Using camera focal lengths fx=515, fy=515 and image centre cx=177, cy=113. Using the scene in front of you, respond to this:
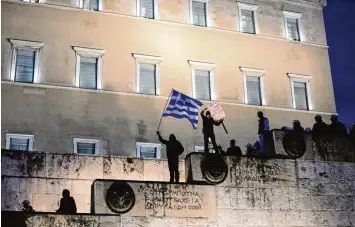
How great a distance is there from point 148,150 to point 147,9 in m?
7.58

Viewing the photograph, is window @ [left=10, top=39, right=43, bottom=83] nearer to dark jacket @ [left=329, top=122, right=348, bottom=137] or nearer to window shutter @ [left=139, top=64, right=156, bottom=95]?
window shutter @ [left=139, top=64, right=156, bottom=95]

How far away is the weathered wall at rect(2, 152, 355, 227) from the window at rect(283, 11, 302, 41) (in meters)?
15.6

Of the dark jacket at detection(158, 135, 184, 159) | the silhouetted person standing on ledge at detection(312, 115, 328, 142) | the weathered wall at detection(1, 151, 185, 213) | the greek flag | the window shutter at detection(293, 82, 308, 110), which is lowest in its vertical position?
the weathered wall at detection(1, 151, 185, 213)

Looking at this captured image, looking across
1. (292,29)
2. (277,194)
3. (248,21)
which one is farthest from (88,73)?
(277,194)

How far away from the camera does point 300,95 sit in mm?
28875

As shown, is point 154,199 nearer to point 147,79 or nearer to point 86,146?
point 86,146

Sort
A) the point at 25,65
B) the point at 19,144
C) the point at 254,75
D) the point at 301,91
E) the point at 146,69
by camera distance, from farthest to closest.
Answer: the point at 301,91
the point at 254,75
the point at 146,69
the point at 25,65
the point at 19,144

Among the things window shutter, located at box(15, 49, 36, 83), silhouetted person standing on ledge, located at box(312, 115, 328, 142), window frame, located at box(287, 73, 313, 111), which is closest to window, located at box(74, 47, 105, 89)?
window shutter, located at box(15, 49, 36, 83)

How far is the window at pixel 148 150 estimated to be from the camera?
2444cm

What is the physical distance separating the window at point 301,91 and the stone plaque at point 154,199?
625 inches

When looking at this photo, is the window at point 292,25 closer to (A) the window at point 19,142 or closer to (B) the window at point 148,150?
(B) the window at point 148,150

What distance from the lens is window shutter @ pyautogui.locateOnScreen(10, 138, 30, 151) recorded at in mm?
22500

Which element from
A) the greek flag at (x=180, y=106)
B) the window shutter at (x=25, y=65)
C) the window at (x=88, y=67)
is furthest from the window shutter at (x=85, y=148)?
the greek flag at (x=180, y=106)

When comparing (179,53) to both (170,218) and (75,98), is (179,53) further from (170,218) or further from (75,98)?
(170,218)
